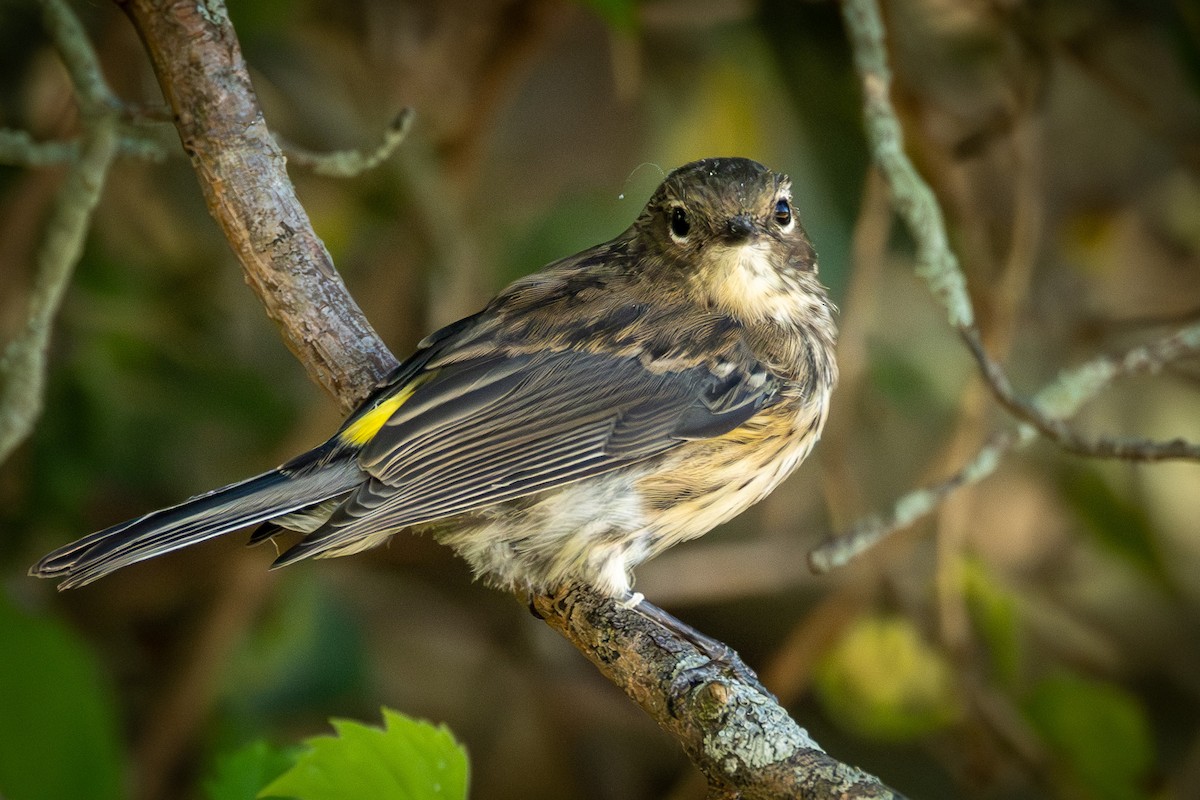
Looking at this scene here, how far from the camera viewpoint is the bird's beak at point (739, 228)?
10.9ft

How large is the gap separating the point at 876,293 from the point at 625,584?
2816mm

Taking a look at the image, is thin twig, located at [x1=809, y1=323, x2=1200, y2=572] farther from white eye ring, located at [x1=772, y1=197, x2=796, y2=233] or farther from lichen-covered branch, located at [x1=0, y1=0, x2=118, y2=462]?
lichen-covered branch, located at [x1=0, y1=0, x2=118, y2=462]

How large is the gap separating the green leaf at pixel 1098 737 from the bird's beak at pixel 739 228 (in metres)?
1.96

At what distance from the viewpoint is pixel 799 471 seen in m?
5.61

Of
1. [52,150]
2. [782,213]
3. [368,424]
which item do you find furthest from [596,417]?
[52,150]

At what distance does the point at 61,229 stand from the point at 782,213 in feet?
6.10

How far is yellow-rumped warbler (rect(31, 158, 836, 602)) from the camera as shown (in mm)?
3006

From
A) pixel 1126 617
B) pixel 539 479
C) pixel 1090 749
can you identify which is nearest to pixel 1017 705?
pixel 1090 749

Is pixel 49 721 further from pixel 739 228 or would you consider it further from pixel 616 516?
pixel 739 228

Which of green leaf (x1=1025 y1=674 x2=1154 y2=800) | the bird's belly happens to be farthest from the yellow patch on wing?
green leaf (x1=1025 y1=674 x2=1154 y2=800)

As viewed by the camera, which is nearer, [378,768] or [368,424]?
[378,768]

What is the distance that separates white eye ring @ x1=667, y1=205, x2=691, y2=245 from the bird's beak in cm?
13

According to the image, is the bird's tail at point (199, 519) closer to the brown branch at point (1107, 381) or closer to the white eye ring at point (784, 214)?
the white eye ring at point (784, 214)

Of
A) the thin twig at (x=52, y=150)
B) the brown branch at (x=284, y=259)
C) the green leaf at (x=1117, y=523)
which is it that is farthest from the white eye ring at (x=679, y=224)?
the green leaf at (x=1117, y=523)
